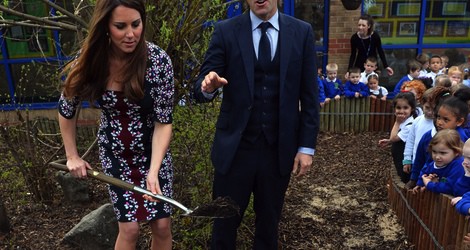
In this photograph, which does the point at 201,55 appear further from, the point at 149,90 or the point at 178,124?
the point at 149,90

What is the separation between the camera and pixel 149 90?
2289 millimetres

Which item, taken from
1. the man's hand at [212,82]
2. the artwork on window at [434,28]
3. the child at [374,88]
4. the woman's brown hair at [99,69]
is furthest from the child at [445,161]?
the artwork on window at [434,28]

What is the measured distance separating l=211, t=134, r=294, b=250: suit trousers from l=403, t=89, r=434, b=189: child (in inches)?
59.4

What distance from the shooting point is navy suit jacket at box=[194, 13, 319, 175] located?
2367 millimetres

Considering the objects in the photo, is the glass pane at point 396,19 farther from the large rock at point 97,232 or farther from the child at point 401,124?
the large rock at point 97,232

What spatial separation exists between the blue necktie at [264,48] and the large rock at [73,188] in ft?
8.31

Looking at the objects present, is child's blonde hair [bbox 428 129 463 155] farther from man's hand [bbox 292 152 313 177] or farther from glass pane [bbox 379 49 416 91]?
glass pane [bbox 379 49 416 91]

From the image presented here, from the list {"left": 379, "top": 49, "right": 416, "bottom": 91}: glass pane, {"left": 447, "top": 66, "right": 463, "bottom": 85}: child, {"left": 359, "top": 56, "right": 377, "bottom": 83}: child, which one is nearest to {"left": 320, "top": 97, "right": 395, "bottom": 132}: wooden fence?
{"left": 359, "top": 56, "right": 377, "bottom": 83}: child

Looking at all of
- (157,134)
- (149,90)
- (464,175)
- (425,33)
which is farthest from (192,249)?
(425,33)

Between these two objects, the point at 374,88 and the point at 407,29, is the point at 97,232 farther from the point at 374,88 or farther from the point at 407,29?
the point at 407,29

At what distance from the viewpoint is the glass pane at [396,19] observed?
24.4 ft

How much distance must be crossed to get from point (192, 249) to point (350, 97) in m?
3.85

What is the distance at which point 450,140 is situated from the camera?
9.82 feet

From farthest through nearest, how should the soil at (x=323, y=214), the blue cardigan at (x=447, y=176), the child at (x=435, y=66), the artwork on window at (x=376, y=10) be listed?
the artwork on window at (x=376, y=10), the child at (x=435, y=66), the soil at (x=323, y=214), the blue cardigan at (x=447, y=176)
